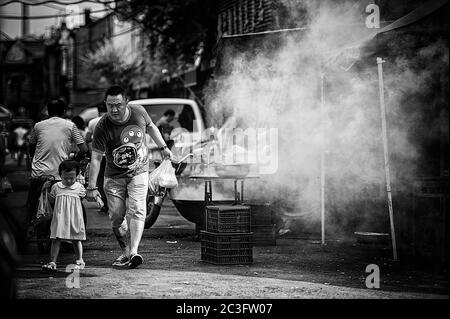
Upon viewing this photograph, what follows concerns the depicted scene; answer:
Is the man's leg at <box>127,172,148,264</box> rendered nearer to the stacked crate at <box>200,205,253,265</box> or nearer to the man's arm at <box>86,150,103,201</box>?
the man's arm at <box>86,150,103,201</box>

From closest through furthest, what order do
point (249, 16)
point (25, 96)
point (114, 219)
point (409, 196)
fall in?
point (114, 219)
point (409, 196)
point (249, 16)
point (25, 96)

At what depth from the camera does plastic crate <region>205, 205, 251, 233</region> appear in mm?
9227

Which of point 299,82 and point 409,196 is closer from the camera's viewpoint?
point 409,196

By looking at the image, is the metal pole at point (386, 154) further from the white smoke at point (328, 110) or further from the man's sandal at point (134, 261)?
the man's sandal at point (134, 261)

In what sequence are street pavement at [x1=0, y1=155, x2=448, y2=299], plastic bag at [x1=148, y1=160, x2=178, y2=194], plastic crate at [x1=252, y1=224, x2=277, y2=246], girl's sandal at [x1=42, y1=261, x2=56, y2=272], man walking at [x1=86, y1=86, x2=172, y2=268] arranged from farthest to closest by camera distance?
plastic crate at [x1=252, y1=224, x2=277, y2=246] < plastic bag at [x1=148, y1=160, x2=178, y2=194] < man walking at [x1=86, y1=86, x2=172, y2=268] < girl's sandal at [x1=42, y1=261, x2=56, y2=272] < street pavement at [x1=0, y1=155, x2=448, y2=299]

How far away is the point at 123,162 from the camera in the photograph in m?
8.72

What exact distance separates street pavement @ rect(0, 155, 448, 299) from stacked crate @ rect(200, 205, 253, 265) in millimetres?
143

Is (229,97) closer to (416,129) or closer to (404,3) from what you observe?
(404,3)

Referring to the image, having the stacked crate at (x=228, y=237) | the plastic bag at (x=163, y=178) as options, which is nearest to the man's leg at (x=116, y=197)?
the plastic bag at (x=163, y=178)

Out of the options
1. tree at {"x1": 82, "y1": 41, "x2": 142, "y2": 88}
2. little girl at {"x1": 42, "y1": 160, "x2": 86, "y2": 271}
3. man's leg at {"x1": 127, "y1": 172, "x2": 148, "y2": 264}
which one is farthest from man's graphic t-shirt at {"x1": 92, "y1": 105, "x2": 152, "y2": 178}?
tree at {"x1": 82, "y1": 41, "x2": 142, "y2": 88}

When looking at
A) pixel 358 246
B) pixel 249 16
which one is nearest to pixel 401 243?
pixel 358 246

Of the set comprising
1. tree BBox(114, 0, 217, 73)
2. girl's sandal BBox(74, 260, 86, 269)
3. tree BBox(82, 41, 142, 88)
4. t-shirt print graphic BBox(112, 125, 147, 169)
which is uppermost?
tree BBox(82, 41, 142, 88)

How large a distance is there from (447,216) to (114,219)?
372 cm

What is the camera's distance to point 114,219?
29.5ft
